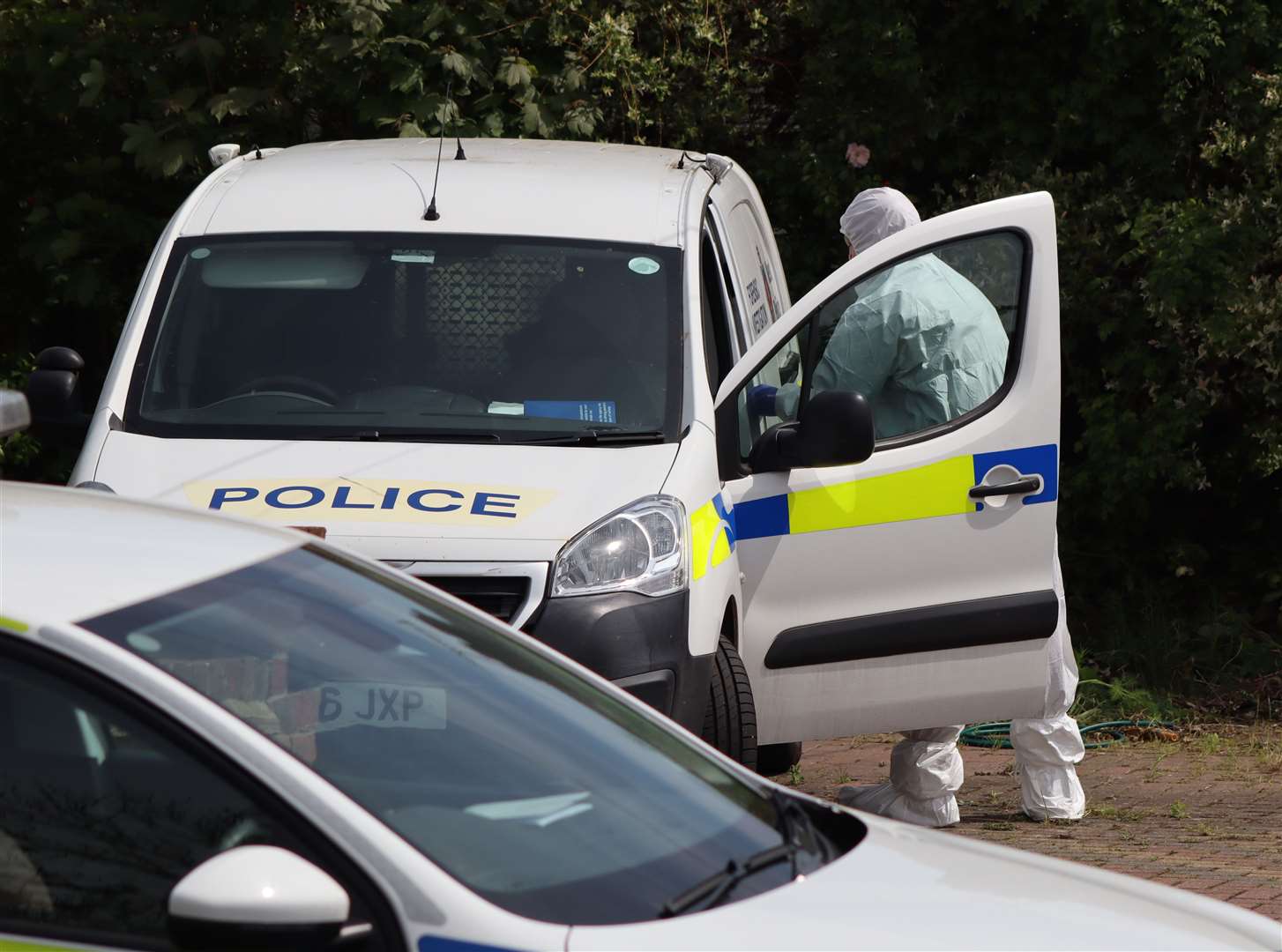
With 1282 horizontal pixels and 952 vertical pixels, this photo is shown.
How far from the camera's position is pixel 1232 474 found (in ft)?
30.0

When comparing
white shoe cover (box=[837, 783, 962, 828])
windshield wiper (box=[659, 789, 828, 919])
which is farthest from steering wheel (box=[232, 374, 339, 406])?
windshield wiper (box=[659, 789, 828, 919])

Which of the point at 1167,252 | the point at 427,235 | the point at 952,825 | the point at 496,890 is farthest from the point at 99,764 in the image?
the point at 1167,252

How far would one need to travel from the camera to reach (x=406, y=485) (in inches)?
193

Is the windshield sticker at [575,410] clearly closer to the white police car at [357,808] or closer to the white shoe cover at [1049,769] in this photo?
the white shoe cover at [1049,769]

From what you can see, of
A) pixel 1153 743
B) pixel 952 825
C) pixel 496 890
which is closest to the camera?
pixel 496 890

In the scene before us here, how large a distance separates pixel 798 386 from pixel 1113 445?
3568 mm

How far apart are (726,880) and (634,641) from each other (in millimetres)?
2236

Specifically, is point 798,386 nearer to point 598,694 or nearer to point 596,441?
point 596,441

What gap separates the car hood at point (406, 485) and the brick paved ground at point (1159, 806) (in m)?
1.92

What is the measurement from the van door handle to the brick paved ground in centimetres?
112

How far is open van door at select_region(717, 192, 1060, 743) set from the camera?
17.8ft

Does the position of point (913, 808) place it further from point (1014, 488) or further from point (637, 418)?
point (637, 418)

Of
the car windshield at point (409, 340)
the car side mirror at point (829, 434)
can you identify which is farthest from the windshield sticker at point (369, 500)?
the car side mirror at point (829, 434)

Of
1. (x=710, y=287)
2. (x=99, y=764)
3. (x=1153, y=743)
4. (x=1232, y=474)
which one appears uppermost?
(x=710, y=287)
